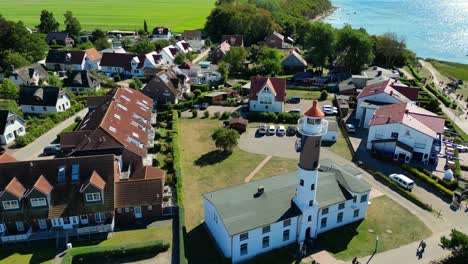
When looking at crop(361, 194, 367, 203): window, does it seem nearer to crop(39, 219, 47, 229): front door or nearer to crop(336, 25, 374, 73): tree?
crop(39, 219, 47, 229): front door

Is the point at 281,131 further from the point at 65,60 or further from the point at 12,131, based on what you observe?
the point at 65,60

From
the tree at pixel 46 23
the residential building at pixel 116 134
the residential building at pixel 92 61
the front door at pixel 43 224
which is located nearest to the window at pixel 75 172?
the front door at pixel 43 224

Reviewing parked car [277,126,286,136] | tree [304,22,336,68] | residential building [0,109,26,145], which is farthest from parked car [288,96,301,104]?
residential building [0,109,26,145]

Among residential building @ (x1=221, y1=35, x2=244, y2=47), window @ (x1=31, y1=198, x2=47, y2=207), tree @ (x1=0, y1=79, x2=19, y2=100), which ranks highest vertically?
residential building @ (x1=221, y1=35, x2=244, y2=47)

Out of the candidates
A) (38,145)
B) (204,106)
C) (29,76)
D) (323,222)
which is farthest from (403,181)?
(29,76)

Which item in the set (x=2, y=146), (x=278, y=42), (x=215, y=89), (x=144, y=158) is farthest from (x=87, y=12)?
(x=144, y=158)

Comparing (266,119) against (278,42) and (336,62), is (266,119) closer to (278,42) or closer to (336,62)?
(336,62)

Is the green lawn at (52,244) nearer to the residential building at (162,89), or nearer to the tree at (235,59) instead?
the residential building at (162,89)
